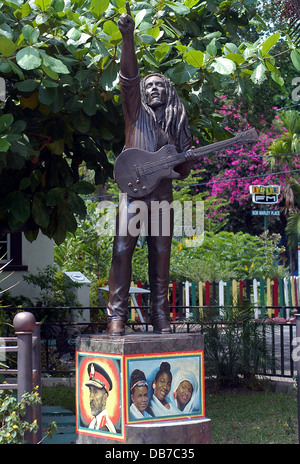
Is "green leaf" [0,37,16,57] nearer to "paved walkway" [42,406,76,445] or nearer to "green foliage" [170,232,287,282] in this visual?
"paved walkway" [42,406,76,445]

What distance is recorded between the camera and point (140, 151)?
5.16m

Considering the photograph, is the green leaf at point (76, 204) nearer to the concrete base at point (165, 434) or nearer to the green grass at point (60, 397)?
the green grass at point (60, 397)

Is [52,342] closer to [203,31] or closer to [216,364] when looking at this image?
[216,364]

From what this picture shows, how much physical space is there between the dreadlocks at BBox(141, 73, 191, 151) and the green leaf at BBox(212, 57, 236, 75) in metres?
0.71

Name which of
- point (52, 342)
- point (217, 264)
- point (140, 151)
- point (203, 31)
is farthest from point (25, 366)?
point (217, 264)

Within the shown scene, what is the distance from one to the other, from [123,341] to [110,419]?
58 centimetres

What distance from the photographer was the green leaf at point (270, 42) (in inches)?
227

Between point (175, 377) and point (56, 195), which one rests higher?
point (56, 195)

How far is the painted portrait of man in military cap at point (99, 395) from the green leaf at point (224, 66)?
274 cm

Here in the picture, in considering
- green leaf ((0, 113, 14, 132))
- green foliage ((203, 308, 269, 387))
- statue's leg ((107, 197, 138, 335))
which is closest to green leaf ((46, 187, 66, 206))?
green leaf ((0, 113, 14, 132))

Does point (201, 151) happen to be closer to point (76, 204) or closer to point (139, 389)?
point (139, 389)

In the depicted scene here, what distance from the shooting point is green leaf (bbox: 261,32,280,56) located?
5.78 meters

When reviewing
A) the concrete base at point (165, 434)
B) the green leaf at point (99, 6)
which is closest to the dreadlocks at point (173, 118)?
the green leaf at point (99, 6)

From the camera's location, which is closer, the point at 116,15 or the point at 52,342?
the point at 116,15
